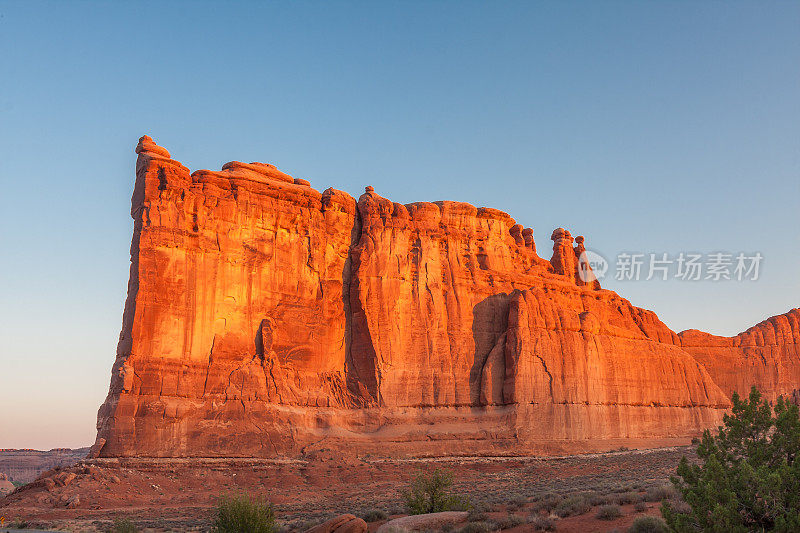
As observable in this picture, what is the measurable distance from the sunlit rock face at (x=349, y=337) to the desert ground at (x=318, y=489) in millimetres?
2297

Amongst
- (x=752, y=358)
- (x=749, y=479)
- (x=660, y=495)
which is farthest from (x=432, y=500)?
(x=752, y=358)

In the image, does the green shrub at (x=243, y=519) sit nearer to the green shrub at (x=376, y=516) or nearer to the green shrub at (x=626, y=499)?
the green shrub at (x=376, y=516)

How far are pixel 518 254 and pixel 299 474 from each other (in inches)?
1174

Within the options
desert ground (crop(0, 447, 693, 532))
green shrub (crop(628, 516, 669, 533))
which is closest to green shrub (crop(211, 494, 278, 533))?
desert ground (crop(0, 447, 693, 532))

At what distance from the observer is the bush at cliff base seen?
9.97 metres

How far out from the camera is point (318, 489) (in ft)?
116

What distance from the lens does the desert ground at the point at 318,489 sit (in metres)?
19.5

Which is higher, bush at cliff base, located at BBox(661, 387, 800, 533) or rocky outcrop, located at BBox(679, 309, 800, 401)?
rocky outcrop, located at BBox(679, 309, 800, 401)

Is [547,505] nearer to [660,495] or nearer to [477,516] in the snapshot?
[477,516]

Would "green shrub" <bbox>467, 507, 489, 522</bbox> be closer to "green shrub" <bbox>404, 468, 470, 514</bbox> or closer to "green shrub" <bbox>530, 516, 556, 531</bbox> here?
"green shrub" <bbox>404, 468, 470, 514</bbox>

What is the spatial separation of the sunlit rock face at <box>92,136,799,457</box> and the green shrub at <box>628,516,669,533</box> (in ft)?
97.2

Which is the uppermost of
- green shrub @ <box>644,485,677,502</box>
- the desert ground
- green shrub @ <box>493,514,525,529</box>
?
green shrub @ <box>644,485,677,502</box>

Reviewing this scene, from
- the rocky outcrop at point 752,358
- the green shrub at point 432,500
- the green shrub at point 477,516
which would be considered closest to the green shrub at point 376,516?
the green shrub at point 432,500

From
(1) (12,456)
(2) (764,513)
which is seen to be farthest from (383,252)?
(1) (12,456)
